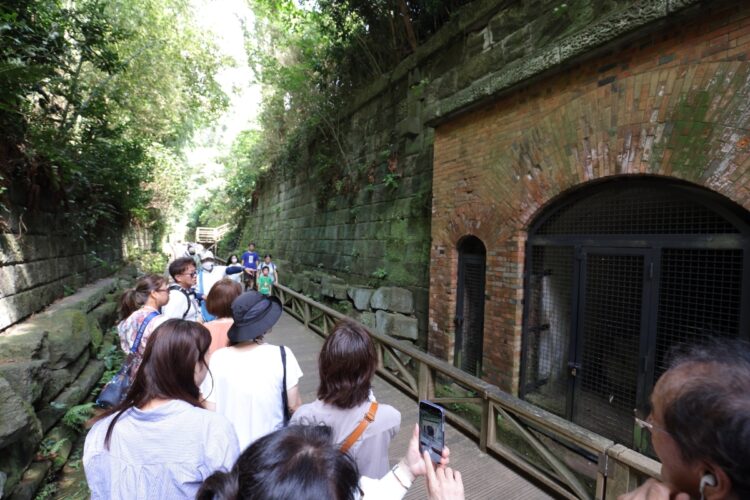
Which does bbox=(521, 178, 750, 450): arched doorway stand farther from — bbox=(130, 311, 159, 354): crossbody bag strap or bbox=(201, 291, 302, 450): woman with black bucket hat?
bbox=(130, 311, 159, 354): crossbody bag strap

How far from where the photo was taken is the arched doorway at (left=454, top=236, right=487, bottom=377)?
191 inches

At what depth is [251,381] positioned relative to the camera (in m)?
1.84

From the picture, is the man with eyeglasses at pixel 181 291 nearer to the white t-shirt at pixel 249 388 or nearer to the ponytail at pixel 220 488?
the white t-shirt at pixel 249 388

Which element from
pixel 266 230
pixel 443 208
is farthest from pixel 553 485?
pixel 266 230

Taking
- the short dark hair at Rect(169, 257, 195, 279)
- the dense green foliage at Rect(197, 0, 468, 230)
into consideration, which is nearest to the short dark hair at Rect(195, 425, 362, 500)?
the short dark hair at Rect(169, 257, 195, 279)

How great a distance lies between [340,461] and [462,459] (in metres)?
Answer: 2.63

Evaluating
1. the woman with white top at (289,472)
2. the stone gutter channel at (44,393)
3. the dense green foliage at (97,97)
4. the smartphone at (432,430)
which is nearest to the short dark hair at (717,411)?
the smartphone at (432,430)

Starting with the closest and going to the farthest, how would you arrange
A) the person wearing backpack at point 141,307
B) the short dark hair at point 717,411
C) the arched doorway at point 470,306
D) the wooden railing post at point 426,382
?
the short dark hair at point 717,411 < the person wearing backpack at point 141,307 < the wooden railing post at point 426,382 < the arched doorway at point 470,306

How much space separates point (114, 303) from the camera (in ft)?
21.1

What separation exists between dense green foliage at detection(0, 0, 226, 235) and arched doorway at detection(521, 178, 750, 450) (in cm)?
547

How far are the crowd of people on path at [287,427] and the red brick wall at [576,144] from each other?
2.48 metres

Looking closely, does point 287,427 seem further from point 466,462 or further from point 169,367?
point 466,462

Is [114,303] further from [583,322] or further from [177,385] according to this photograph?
[583,322]

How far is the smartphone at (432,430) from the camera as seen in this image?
3.92ft
